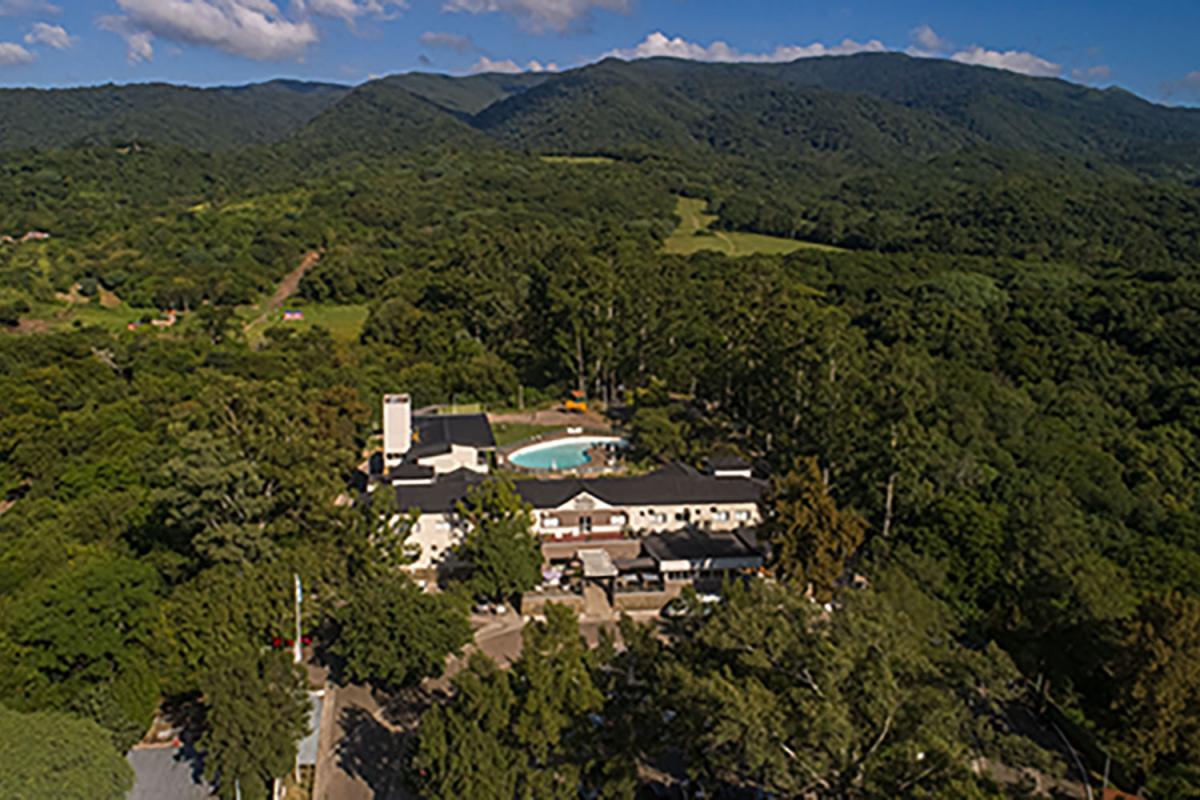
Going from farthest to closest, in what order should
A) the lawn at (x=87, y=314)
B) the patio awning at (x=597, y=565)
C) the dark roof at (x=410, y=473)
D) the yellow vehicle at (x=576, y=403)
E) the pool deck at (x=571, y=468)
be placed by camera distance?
the lawn at (x=87, y=314), the yellow vehicle at (x=576, y=403), the pool deck at (x=571, y=468), the dark roof at (x=410, y=473), the patio awning at (x=597, y=565)

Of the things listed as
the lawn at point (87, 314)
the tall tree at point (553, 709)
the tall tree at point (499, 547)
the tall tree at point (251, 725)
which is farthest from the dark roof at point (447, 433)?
the lawn at point (87, 314)

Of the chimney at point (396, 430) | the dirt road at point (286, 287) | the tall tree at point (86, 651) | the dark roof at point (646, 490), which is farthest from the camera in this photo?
the dirt road at point (286, 287)

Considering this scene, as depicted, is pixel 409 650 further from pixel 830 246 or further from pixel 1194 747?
pixel 830 246

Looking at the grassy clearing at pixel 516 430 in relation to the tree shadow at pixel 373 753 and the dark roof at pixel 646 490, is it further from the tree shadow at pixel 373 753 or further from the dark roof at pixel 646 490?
the tree shadow at pixel 373 753

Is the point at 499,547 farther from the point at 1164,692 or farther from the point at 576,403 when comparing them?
the point at 576,403

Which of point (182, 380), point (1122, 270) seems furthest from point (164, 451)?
point (1122, 270)

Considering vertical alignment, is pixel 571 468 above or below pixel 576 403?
below

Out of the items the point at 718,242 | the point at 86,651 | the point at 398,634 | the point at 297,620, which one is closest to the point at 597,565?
the point at 398,634
